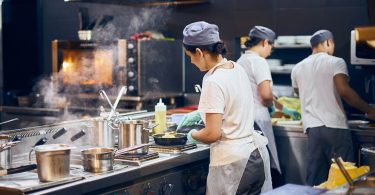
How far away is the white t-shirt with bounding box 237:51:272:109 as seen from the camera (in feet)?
14.8

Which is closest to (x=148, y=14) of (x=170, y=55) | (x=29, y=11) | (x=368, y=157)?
(x=170, y=55)

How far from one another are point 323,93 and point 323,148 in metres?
0.46

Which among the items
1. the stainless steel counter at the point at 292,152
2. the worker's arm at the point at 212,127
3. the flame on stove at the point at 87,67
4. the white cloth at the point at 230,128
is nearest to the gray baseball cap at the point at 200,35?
the white cloth at the point at 230,128

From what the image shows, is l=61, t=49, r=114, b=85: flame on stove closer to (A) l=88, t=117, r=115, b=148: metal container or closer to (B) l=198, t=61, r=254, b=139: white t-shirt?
(A) l=88, t=117, r=115, b=148: metal container

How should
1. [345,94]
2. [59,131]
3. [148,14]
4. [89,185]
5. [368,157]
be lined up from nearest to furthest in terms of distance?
[89,185], [368,157], [59,131], [345,94], [148,14]

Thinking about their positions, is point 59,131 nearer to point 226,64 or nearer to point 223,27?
point 226,64

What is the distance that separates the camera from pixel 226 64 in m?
A: 3.33

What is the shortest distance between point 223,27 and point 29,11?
2.97 metres

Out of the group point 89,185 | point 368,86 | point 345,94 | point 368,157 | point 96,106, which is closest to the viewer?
point 89,185

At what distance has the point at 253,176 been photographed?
341 cm

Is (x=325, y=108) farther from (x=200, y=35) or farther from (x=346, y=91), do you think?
(x=200, y=35)

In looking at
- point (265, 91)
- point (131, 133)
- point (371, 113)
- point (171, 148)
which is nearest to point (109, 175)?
point (131, 133)

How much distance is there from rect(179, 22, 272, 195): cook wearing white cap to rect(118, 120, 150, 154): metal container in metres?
0.41

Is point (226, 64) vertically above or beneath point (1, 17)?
beneath
